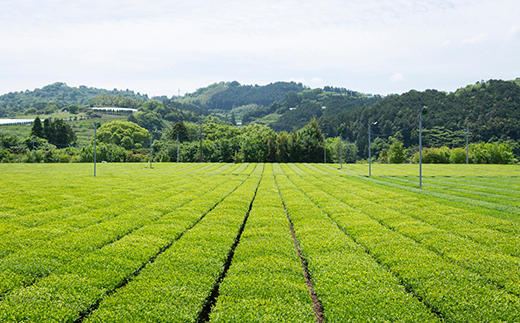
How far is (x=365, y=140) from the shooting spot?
176 metres

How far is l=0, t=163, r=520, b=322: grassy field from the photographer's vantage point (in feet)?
29.2

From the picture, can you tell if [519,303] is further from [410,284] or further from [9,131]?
[9,131]

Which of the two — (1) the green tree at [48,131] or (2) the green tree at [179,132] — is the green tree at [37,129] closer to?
(1) the green tree at [48,131]

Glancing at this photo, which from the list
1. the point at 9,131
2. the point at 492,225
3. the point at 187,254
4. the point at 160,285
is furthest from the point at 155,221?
the point at 9,131

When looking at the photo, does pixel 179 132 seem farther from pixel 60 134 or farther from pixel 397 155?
pixel 397 155

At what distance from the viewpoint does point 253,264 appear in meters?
12.1

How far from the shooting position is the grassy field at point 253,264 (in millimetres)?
8914

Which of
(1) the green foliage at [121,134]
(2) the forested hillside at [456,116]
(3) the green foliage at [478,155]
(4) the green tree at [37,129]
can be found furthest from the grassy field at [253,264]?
(1) the green foliage at [121,134]

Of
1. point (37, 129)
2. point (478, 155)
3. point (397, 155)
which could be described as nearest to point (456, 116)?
point (478, 155)

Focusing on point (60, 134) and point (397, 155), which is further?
point (60, 134)

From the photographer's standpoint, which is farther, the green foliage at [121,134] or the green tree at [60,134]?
the green foliage at [121,134]

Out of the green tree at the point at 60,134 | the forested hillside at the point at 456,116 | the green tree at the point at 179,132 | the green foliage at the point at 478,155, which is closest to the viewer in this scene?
the green foliage at the point at 478,155

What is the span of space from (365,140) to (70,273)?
6998 inches

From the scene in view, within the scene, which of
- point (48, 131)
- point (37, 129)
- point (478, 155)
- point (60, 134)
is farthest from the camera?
point (60, 134)
